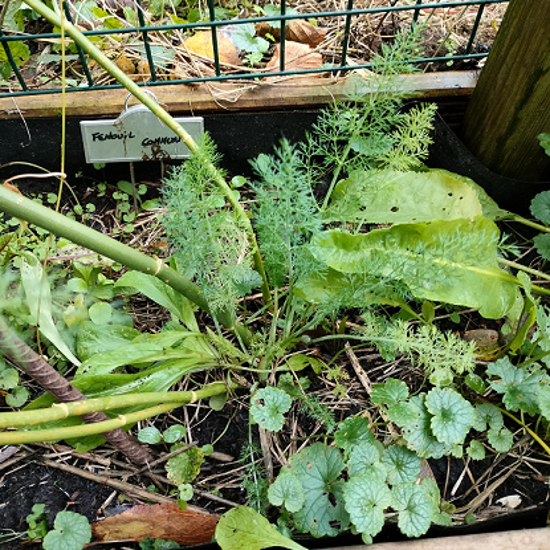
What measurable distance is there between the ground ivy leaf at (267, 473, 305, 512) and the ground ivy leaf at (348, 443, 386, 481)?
0.32ft

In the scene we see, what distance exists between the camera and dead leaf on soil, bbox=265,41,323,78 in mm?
1477

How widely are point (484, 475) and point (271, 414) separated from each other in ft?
1.59

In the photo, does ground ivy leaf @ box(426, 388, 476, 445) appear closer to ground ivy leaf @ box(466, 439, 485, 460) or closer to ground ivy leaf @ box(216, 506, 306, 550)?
ground ivy leaf @ box(466, 439, 485, 460)

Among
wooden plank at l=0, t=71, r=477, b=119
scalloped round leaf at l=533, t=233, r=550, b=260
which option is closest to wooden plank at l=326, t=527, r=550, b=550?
scalloped round leaf at l=533, t=233, r=550, b=260

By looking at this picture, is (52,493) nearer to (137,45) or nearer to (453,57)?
(137,45)

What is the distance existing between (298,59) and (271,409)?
100 cm

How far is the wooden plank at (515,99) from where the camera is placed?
116 cm

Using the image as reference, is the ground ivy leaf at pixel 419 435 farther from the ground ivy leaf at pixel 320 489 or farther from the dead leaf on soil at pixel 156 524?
the dead leaf on soil at pixel 156 524

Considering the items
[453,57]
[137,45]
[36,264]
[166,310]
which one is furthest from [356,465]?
[137,45]

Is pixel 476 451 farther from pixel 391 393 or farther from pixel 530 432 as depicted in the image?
pixel 391 393

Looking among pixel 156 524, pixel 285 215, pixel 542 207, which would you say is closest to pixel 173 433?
pixel 156 524

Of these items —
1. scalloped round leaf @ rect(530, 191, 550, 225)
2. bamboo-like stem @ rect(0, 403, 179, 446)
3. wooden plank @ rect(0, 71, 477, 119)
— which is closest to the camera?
bamboo-like stem @ rect(0, 403, 179, 446)

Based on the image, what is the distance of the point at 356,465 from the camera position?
0.93 meters

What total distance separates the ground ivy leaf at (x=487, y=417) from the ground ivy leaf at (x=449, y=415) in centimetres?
11
